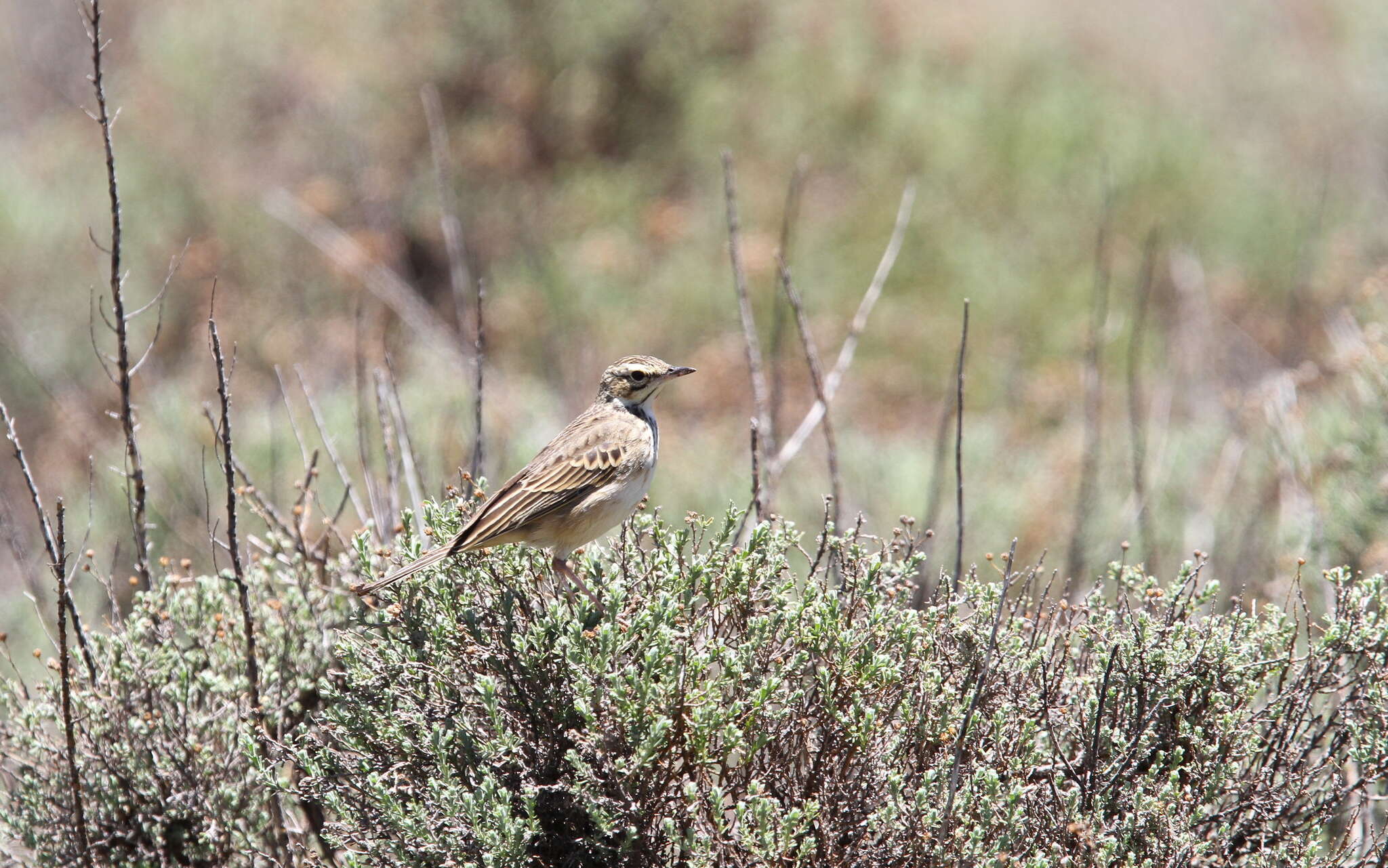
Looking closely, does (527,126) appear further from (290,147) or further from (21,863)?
(21,863)

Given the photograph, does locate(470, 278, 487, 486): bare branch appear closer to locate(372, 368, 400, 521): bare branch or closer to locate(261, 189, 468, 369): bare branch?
locate(372, 368, 400, 521): bare branch

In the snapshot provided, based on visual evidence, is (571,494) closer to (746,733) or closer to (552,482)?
(552,482)

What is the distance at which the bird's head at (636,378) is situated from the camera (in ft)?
17.2

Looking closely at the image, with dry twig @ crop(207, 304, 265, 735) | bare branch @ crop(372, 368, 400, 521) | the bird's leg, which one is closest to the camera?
dry twig @ crop(207, 304, 265, 735)

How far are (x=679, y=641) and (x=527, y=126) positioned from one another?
44.0 ft

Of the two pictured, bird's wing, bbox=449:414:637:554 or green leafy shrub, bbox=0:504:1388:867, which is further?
bird's wing, bbox=449:414:637:554

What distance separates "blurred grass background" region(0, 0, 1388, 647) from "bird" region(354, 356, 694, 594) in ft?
18.9

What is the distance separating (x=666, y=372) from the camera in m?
5.32

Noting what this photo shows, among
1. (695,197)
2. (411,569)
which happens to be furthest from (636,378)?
(695,197)

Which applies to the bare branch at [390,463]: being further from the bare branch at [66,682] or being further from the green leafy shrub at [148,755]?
the bare branch at [66,682]

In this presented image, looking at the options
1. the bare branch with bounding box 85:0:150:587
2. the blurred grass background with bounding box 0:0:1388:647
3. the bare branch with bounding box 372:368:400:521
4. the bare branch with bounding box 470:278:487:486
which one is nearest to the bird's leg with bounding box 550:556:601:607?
the bare branch with bounding box 470:278:487:486

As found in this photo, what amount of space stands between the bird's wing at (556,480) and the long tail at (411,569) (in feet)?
0.13

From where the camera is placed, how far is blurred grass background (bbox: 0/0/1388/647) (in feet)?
42.7

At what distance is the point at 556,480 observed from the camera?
15.1 ft
